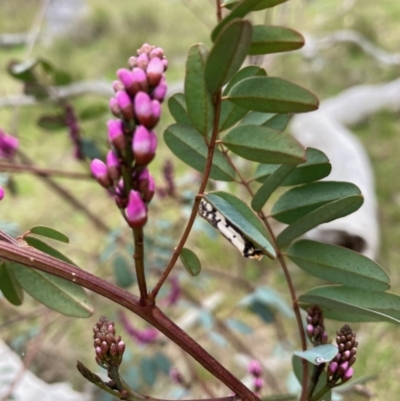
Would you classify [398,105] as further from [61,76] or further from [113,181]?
[113,181]

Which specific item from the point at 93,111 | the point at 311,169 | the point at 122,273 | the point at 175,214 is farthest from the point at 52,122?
the point at 175,214

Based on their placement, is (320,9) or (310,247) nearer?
(310,247)

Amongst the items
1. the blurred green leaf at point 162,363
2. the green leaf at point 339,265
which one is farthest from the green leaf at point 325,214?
the blurred green leaf at point 162,363

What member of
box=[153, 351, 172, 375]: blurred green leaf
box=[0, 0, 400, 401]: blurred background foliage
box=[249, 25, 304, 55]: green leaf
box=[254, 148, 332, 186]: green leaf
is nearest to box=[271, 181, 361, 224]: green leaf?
box=[254, 148, 332, 186]: green leaf

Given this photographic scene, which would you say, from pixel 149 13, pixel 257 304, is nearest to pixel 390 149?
pixel 257 304

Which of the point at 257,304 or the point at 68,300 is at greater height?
the point at 257,304

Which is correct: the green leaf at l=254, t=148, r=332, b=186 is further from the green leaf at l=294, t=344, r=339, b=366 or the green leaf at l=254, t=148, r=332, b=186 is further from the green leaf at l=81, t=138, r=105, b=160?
the green leaf at l=81, t=138, r=105, b=160
